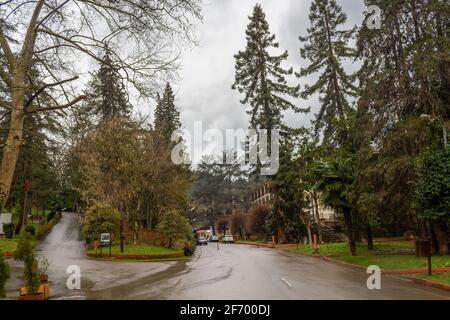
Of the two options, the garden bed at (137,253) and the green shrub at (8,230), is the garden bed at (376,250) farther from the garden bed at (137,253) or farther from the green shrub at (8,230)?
the green shrub at (8,230)

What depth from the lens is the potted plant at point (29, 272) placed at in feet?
35.7

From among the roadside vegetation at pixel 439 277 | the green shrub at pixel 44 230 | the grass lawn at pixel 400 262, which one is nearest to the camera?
the roadside vegetation at pixel 439 277

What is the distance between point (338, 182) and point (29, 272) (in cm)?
1984

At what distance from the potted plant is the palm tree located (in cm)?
1907

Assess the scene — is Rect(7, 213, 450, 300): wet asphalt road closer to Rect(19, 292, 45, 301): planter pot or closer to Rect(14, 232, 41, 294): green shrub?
Rect(19, 292, 45, 301): planter pot

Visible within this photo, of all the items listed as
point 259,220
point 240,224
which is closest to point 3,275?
point 259,220

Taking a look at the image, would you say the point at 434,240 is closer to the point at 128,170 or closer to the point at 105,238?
the point at 105,238

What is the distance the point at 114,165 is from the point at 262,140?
21046 millimetres

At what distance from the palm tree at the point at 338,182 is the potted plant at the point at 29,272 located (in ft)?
62.6

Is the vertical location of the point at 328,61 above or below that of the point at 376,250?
above

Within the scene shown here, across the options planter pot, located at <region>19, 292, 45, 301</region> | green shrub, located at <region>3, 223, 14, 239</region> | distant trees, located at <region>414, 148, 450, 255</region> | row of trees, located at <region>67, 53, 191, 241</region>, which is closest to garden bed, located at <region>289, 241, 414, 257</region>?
distant trees, located at <region>414, 148, 450, 255</region>

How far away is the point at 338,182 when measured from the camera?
26609 mm

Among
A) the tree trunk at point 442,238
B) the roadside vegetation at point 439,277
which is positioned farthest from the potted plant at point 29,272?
the tree trunk at point 442,238
